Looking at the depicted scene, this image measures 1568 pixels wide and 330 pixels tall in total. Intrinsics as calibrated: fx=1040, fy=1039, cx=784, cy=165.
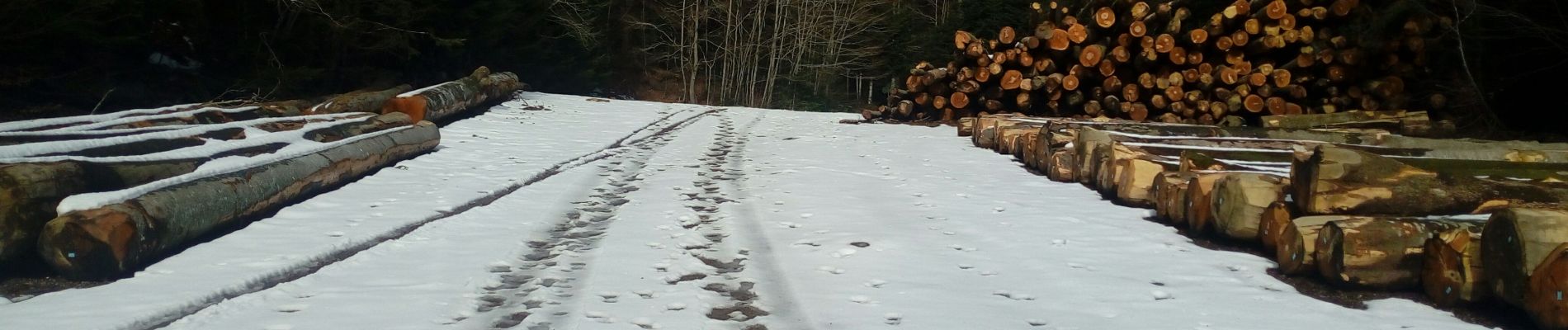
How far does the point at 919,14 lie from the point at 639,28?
9.55 metres

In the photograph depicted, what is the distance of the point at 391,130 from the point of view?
904cm

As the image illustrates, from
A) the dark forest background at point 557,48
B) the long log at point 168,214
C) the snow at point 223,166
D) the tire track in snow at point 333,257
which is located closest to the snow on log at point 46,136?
the snow at point 223,166

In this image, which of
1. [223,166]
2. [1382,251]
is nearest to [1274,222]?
[1382,251]

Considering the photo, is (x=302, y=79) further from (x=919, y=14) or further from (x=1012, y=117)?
(x=919, y=14)

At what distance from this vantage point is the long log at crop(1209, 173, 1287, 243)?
5.21 meters

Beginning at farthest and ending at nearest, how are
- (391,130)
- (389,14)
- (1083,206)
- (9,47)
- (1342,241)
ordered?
(389,14) < (9,47) < (391,130) < (1083,206) < (1342,241)

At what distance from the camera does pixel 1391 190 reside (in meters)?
4.80

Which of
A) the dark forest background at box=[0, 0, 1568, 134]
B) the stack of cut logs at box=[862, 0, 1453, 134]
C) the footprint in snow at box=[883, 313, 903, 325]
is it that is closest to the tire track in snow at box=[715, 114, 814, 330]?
the footprint in snow at box=[883, 313, 903, 325]

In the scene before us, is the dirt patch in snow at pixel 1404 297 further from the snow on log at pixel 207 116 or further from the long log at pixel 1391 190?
the snow on log at pixel 207 116

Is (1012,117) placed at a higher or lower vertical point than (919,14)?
lower

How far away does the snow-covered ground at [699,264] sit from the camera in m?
3.99

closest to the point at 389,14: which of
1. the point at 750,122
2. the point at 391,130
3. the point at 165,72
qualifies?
the point at 165,72

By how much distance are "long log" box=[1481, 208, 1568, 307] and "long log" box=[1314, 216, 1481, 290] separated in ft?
1.34

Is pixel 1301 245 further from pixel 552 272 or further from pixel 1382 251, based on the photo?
pixel 552 272
